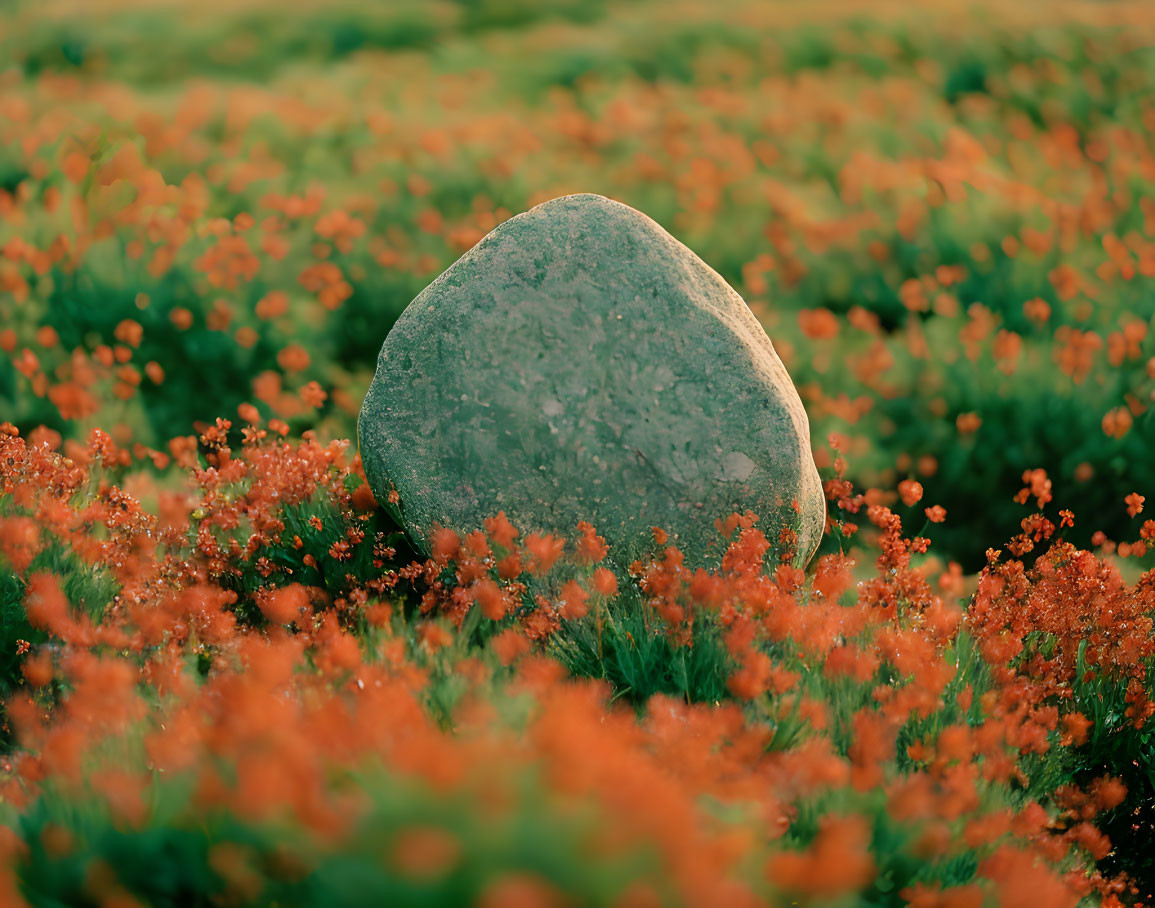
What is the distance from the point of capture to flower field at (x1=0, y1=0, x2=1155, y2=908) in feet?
4.90

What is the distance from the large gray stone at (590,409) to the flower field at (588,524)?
0.14m

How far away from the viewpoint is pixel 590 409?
2.78 metres

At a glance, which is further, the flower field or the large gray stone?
the large gray stone

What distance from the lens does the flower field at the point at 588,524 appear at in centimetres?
149

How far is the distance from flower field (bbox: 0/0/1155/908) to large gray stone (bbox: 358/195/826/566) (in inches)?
5.5

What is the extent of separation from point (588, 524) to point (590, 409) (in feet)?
1.16

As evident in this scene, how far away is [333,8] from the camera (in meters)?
10.7

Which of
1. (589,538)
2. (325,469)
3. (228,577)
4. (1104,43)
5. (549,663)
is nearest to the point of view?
(549,663)

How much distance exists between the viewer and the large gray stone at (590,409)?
2766 millimetres

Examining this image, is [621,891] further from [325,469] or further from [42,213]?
[42,213]

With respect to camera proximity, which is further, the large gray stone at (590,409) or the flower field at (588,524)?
the large gray stone at (590,409)

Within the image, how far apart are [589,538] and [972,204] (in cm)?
413

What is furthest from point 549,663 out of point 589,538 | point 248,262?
point 248,262

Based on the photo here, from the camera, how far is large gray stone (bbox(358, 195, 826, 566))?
277cm
